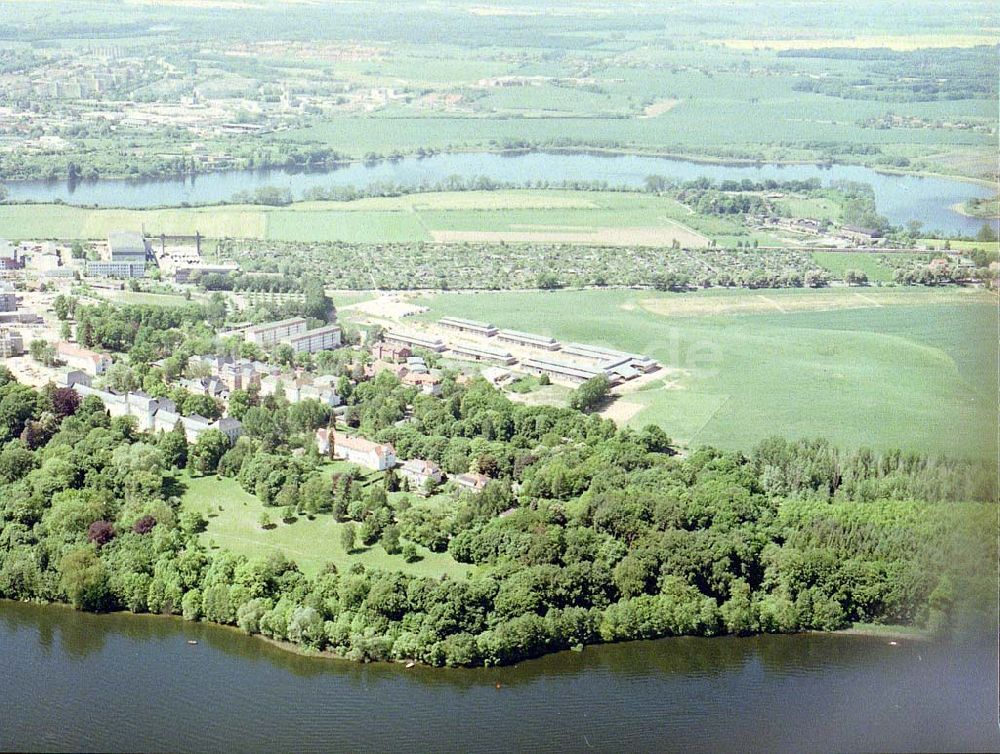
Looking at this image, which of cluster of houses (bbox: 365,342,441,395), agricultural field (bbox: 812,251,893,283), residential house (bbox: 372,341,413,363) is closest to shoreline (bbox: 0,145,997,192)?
agricultural field (bbox: 812,251,893,283)

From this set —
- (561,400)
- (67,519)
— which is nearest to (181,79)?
(561,400)

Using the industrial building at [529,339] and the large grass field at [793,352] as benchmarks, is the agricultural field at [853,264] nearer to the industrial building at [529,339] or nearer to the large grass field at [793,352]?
the large grass field at [793,352]

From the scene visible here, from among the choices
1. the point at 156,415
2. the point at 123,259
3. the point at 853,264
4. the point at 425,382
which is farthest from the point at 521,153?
the point at 156,415

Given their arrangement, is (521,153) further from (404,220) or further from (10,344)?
(10,344)

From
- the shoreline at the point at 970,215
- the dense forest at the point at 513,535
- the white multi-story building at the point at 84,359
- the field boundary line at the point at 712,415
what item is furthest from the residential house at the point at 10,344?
the shoreline at the point at 970,215

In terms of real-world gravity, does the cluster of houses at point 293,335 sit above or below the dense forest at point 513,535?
above

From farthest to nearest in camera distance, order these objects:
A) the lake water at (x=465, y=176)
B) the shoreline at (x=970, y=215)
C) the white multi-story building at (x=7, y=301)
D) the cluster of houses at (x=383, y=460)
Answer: the lake water at (x=465, y=176)
the white multi-story building at (x=7, y=301)
the cluster of houses at (x=383, y=460)
the shoreline at (x=970, y=215)
